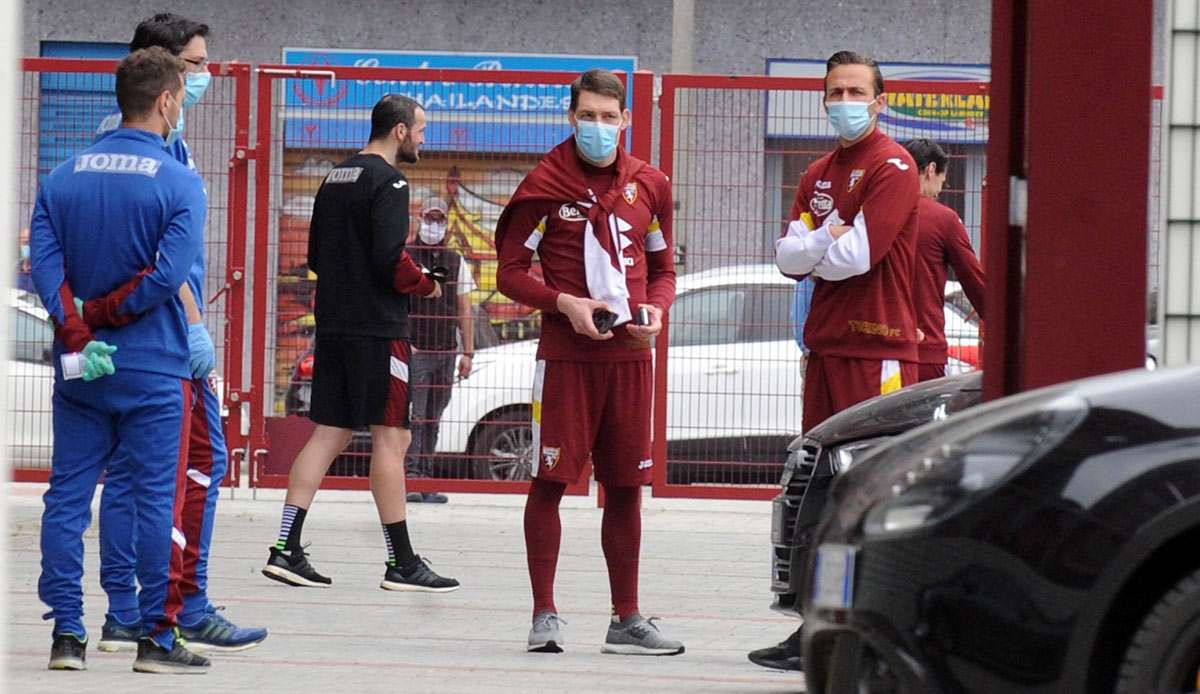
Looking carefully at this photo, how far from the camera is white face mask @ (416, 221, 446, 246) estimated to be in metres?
11.0

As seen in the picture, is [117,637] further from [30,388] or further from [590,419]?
[30,388]

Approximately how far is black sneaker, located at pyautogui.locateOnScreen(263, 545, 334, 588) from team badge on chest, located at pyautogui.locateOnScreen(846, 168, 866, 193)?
312 centimetres

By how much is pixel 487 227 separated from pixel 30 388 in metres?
2.83

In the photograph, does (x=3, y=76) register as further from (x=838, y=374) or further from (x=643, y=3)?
(x=643, y=3)

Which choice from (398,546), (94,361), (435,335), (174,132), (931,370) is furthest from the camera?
(435,335)

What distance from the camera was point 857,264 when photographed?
259 inches

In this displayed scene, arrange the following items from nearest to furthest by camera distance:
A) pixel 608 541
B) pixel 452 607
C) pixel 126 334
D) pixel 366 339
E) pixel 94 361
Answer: pixel 94 361 → pixel 126 334 → pixel 608 541 → pixel 452 607 → pixel 366 339

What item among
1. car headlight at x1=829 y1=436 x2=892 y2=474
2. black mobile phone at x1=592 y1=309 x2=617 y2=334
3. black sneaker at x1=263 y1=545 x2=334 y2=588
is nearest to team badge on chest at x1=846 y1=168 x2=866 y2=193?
black mobile phone at x1=592 y1=309 x2=617 y2=334

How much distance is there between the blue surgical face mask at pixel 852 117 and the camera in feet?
22.3

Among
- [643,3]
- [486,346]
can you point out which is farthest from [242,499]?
[643,3]

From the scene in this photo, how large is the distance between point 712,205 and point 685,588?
317 cm

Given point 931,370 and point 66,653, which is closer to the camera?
point 66,653

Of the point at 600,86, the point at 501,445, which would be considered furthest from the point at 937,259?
the point at 501,445

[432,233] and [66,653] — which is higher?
[432,233]
